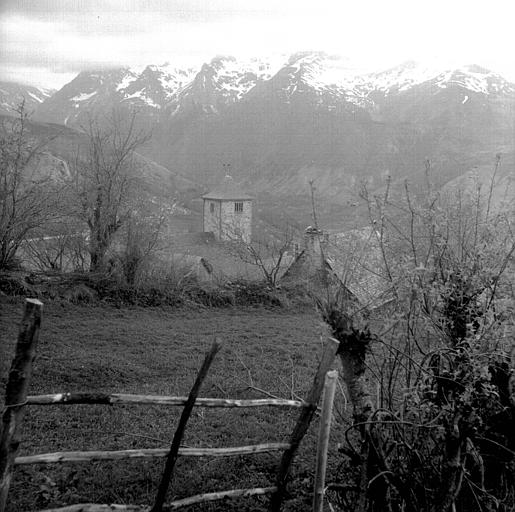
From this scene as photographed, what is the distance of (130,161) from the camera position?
17.5 m

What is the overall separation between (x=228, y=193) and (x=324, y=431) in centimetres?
4321

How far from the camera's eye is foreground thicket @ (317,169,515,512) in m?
3.40

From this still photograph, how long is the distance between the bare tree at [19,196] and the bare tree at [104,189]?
1.59 meters

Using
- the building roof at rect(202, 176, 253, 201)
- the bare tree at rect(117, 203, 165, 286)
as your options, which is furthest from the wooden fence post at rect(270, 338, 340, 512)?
the building roof at rect(202, 176, 253, 201)

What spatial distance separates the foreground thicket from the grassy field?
55 centimetres

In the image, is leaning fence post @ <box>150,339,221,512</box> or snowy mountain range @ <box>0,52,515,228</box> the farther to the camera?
snowy mountain range @ <box>0,52,515,228</box>

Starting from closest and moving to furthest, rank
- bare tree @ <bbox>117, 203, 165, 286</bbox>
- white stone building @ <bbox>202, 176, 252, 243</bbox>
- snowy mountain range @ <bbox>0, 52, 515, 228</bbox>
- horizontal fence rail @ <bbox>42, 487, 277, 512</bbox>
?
horizontal fence rail @ <bbox>42, 487, 277, 512</bbox>
bare tree @ <bbox>117, 203, 165, 286</bbox>
white stone building @ <bbox>202, 176, 252, 243</bbox>
snowy mountain range @ <bbox>0, 52, 515, 228</bbox>

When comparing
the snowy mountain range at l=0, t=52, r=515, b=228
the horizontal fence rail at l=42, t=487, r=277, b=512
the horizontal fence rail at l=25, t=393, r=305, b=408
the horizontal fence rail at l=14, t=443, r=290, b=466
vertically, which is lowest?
the horizontal fence rail at l=42, t=487, r=277, b=512

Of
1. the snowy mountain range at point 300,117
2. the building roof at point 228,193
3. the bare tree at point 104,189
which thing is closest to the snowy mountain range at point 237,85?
the snowy mountain range at point 300,117

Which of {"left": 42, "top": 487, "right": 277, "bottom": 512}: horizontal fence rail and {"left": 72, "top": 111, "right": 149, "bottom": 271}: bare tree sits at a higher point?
{"left": 72, "top": 111, "right": 149, "bottom": 271}: bare tree

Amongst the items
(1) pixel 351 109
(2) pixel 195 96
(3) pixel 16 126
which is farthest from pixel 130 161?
(2) pixel 195 96

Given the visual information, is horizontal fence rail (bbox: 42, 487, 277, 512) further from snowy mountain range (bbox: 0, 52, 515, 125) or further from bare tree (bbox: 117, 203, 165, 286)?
snowy mountain range (bbox: 0, 52, 515, 125)

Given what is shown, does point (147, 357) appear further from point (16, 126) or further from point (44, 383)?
point (16, 126)

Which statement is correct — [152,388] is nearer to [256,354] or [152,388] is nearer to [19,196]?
[256,354]
